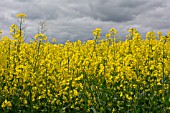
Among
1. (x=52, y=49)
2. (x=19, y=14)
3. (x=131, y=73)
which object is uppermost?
(x=19, y=14)

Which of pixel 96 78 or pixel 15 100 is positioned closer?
pixel 15 100

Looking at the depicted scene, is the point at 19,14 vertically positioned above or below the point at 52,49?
above

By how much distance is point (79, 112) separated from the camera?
538 centimetres

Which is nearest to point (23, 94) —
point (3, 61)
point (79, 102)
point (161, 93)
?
point (79, 102)

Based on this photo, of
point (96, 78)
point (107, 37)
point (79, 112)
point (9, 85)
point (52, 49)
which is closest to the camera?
point (79, 112)

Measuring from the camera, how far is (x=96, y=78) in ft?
21.4

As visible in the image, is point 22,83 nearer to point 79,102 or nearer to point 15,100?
point 15,100

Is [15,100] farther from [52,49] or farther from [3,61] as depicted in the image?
[52,49]

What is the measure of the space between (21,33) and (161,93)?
3282 millimetres

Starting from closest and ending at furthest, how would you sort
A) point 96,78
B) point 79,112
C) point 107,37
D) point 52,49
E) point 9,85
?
point 79,112 → point 9,85 → point 96,78 → point 107,37 → point 52,49

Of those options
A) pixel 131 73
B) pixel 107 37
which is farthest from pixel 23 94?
pixel 107 37

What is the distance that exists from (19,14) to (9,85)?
1.57 m

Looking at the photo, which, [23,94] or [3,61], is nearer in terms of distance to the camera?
[23,94]

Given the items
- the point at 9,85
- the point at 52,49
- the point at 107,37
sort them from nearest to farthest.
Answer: the point at 9,85 → the point at 107,37 → the point at 52,49
